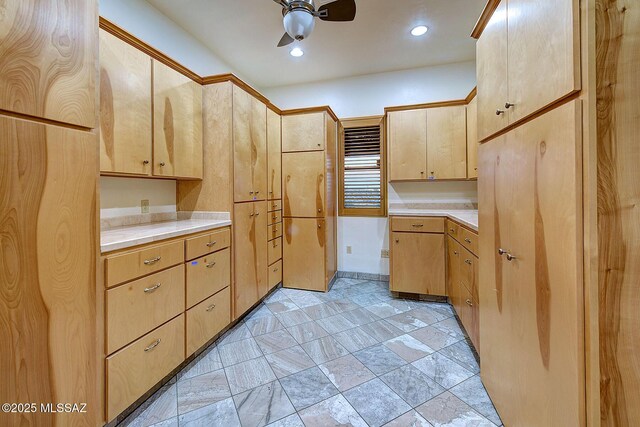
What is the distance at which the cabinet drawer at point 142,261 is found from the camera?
1.29 m

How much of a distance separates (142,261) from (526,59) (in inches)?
81.0

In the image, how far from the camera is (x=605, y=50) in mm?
713

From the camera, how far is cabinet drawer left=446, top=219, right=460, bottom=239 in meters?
2.36

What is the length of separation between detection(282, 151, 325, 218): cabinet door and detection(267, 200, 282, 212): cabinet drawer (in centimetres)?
7

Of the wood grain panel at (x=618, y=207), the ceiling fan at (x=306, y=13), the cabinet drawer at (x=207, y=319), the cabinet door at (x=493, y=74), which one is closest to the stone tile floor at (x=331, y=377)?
the cabinet drawer at (x=207, y=319)

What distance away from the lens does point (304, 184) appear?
10.5ft

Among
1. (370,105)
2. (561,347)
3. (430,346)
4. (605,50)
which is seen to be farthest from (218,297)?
(370,105)

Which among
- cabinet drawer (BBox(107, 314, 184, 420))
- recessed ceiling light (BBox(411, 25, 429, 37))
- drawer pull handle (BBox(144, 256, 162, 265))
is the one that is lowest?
cabinet drawer (BBox(107, 314, 184, 420))

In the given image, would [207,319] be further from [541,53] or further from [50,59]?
[541,53]

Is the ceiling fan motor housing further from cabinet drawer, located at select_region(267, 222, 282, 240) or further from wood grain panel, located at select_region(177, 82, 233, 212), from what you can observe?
cabinet drawer, located at select_region(267, 222, 282, 240)

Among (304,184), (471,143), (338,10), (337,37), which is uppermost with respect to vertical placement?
(337,37)

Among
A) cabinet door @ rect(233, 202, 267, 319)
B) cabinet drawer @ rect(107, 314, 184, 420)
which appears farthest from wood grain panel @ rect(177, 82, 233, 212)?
cabinet drawer @ rect(107, 314, 184, 420)

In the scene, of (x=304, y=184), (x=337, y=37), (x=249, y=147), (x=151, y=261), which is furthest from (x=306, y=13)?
(x=151, y=261)

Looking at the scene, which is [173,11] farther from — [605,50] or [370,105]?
[605,50]
